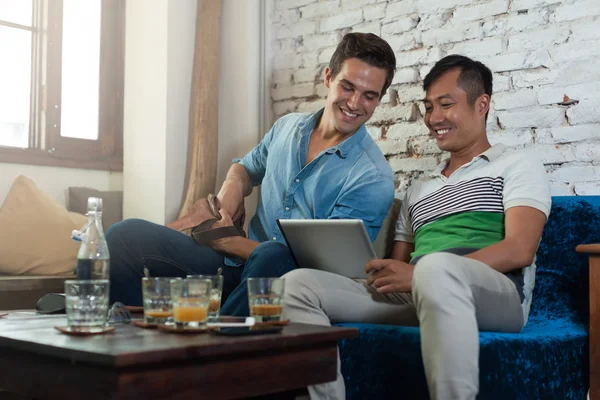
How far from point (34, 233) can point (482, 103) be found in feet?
5.64

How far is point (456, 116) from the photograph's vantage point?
231cm

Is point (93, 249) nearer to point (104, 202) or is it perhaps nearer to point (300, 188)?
point (300, 188)

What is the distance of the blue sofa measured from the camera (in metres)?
1.68

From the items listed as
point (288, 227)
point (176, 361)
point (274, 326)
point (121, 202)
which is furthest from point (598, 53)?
point (121, 202)

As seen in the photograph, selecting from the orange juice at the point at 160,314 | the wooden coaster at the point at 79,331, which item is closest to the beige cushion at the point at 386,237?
the orange juice at the point at 160,314

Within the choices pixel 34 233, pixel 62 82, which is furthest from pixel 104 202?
pixel 62 82

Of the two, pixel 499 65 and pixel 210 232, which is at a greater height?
pixel 499 65

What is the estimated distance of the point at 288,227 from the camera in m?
2.06

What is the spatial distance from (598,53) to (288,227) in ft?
3.93

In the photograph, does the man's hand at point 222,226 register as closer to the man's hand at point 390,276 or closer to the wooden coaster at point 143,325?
the man's hand at point 390,276

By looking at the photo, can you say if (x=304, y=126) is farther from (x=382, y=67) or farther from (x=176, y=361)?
(x=176, y=361)

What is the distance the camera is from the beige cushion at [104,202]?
3.10 metres

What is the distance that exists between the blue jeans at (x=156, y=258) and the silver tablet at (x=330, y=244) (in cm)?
8

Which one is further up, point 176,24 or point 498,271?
point 176,24
